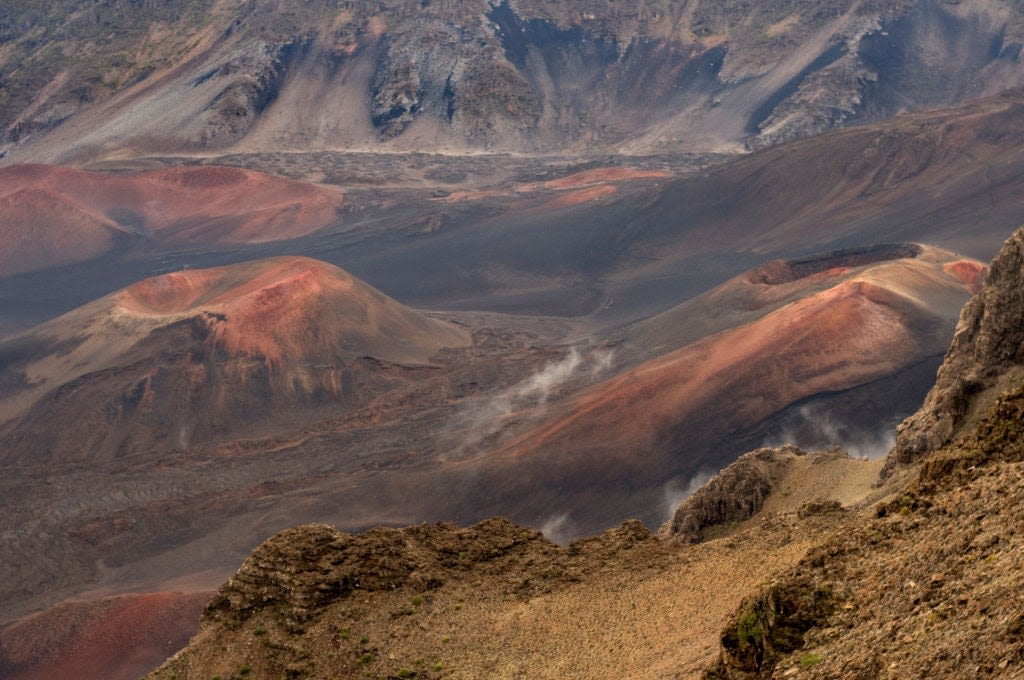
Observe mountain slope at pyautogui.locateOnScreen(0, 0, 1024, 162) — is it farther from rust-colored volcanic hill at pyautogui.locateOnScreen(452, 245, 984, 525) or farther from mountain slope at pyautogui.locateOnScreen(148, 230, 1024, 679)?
mountain slope at pyautogui.locateOnScreen(148, 230, 1024, 679)

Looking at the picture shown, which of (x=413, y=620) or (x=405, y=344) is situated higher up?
(x=413, y=620)

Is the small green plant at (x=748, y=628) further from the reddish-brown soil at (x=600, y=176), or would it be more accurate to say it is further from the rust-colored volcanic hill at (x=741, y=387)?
the reddish-brown soil at (x=600, y=176)

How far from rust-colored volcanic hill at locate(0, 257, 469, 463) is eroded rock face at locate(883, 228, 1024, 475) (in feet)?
135

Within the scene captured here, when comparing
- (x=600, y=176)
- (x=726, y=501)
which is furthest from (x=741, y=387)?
(x=600, y=176)

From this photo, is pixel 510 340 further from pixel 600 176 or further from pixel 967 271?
pixel 600 176

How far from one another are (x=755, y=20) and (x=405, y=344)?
3567 inches

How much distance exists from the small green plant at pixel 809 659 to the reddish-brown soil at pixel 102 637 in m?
29.3

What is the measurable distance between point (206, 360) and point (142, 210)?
51.9 meters

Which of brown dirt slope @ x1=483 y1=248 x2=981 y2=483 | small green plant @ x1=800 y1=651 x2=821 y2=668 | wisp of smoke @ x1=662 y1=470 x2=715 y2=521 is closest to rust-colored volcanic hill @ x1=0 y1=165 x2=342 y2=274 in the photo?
brown dirt slope @ x1=483 y1=248 x2=981 y2=483

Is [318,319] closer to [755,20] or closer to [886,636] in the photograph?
[886,636]

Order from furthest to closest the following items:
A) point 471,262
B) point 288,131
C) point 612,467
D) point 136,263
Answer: point 288,131 → point 136,263 → point 471,262 → point 612,467

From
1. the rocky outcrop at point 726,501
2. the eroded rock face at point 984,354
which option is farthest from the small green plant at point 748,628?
the rocky outcrop at point 726,501

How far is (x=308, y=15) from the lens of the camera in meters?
140

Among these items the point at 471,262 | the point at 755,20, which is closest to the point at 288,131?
the point at 471,262
